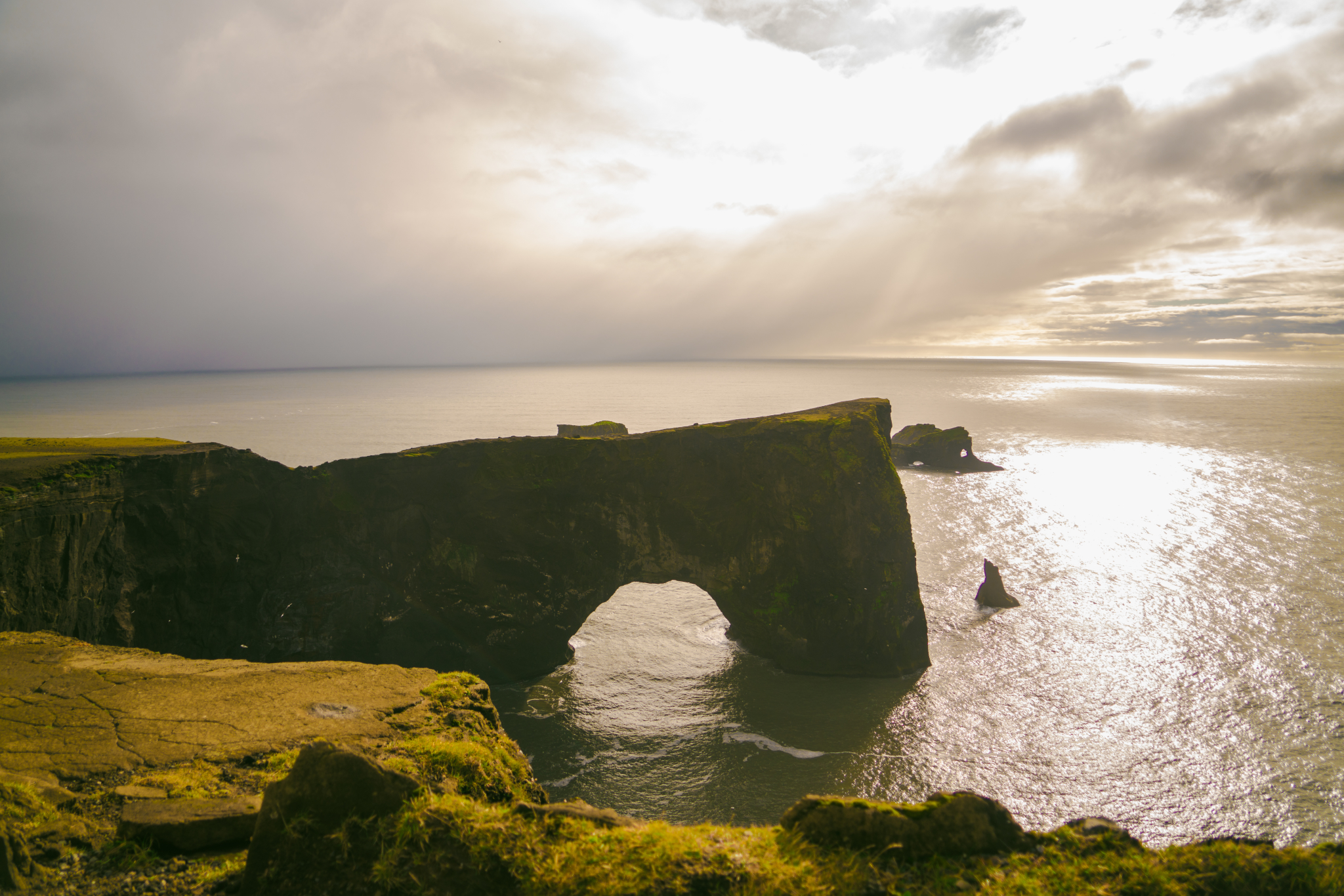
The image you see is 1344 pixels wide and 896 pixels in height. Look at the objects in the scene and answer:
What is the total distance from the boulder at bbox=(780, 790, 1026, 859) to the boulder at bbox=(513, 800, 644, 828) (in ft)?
5.99

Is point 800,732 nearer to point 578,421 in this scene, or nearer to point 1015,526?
point 1015,526

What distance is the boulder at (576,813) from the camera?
644 cm

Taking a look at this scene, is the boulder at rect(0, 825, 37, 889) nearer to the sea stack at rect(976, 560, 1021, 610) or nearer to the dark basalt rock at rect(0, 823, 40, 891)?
the dark basalt rock at rect(0, 823, 40, 891)

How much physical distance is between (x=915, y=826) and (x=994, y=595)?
24.7 metres

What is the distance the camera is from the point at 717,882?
571 cm

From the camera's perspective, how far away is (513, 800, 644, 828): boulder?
6441mm

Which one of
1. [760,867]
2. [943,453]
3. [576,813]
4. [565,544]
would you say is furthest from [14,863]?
[943,453]

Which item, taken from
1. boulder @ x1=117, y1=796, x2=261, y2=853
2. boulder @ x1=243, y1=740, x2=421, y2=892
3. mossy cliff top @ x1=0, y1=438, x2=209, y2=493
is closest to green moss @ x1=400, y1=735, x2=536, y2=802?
boulder @ x1=243, y1=740, x2=421, y2=892

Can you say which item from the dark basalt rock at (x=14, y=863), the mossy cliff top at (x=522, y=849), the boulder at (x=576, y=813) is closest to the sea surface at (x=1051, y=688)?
the boulder at (x=576, y=813)

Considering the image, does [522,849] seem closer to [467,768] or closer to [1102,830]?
[467,768]

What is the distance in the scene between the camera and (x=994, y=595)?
27438 millimetres

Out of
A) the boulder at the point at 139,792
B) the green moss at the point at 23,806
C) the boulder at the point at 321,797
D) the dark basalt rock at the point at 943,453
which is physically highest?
the dark basalt rock at the point at 943,453

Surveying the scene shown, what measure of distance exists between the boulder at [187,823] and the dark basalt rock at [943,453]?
5747 cm

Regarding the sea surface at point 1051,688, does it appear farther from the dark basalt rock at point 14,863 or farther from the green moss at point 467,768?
the dark basalt rock at point 14,863
